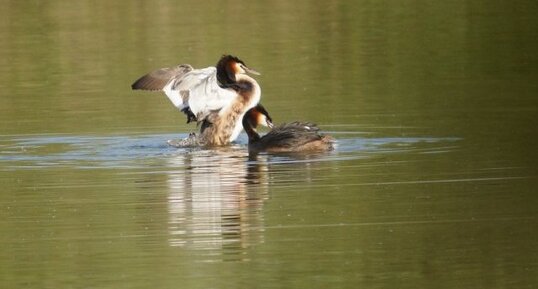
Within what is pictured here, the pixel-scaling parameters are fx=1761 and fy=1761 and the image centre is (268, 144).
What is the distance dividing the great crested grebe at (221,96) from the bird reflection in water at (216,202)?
3.34 feet

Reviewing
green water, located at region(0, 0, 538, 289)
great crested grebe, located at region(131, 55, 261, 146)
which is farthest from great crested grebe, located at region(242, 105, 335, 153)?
great crested grebe, located at region(131, 55, 261, 146)

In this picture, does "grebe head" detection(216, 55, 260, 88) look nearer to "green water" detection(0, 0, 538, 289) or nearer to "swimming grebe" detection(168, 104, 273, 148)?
"swimming grebe" detection(168, 104, 273, 148)

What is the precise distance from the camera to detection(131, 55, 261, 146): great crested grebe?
58.3 ft

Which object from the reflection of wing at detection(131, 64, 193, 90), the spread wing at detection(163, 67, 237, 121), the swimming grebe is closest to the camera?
the swimming grebe

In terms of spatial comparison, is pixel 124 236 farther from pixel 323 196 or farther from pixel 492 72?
pixel 492 72

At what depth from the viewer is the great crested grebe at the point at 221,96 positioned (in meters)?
17.8

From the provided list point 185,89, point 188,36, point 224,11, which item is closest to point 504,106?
point 185,89

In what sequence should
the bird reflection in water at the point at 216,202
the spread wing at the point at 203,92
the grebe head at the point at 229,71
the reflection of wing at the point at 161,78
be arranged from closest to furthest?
1. the bird reflection in water at the point at 216,202
2. the grebe head at the point at 229,71
3. the spread wing at the point at 203,92
4. the reflection of wing at the point at 161,78

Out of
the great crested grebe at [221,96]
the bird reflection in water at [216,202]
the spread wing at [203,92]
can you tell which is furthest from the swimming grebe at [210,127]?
the bird reflection in water at [216,202]

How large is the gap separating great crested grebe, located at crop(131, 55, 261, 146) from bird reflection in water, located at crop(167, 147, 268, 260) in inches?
40.0

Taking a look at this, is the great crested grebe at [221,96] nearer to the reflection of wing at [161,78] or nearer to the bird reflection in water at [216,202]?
the reflection of wing at [161,78]

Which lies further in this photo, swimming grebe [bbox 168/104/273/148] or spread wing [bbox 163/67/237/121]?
spread wing [bbox 163/67/237/121]

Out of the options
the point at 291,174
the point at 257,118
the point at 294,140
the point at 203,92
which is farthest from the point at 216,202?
the point at 203,92

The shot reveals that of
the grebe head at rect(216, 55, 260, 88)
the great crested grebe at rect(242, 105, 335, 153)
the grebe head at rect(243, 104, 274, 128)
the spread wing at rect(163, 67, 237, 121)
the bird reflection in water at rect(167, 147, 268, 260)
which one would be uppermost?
the grebe head at rect(216, 55, 260, 88)
